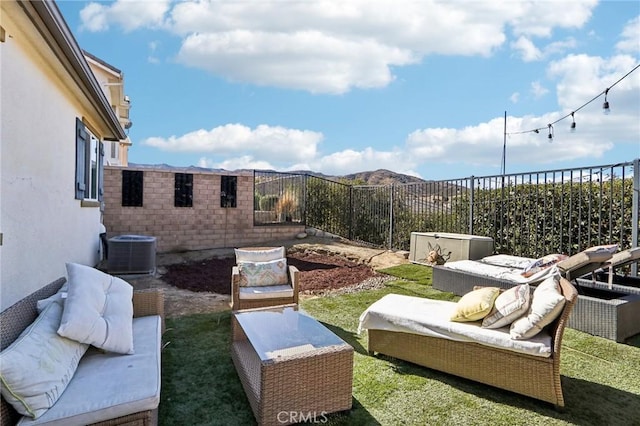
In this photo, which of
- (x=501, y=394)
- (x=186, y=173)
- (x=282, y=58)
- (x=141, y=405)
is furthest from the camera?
(x=186, y=173)

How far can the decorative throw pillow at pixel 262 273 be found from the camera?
4691 mm

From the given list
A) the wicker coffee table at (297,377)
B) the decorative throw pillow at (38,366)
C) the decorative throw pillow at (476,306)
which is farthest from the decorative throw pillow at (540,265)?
the decorative throw pillow at (38,366)

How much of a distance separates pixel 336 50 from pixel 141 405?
265 inches

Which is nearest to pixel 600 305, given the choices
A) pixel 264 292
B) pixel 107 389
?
pixel 264 292

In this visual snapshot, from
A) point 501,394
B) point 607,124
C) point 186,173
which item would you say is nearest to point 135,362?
point 501,394

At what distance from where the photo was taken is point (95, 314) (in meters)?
2.47

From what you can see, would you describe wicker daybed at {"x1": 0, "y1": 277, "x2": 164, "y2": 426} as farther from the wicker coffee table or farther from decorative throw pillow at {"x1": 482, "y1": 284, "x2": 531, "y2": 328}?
decorative throw pillow at {"x1": 482, "y1": 284, "x2": 531, "y2": 328}

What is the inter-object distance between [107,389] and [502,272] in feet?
16.6

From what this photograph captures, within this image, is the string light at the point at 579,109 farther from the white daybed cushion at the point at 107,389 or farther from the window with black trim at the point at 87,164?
the window with black trim at the point at 87,164

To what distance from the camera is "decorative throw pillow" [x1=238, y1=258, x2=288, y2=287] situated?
4691 millimetres

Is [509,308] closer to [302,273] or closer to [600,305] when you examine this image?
[600,305]

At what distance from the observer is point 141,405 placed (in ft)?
6.18

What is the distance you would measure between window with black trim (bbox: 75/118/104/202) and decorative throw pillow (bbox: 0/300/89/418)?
3.94 m

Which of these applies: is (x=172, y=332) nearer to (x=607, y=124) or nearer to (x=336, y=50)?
(x=336, y=50)
